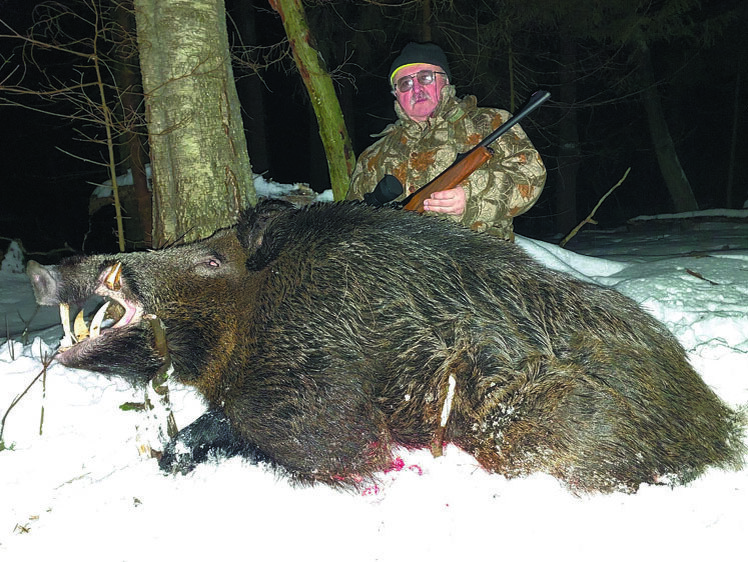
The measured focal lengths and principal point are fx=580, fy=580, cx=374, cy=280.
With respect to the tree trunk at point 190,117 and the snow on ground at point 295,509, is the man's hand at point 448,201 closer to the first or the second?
the tree trunk at point 190,117

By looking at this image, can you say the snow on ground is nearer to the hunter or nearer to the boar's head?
the boar's head

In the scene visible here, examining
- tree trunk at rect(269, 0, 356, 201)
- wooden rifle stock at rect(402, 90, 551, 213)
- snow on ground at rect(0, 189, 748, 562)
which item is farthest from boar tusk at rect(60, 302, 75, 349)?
tree trunk at rect(269, 0, 356, 201)

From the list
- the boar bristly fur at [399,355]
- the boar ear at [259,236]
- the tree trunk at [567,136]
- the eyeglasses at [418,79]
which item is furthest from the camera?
the tree trunk at [567,136]

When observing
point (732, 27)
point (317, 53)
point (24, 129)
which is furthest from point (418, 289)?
point (732, 27)

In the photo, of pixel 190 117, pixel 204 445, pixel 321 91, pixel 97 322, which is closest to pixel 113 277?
pixel 97 322

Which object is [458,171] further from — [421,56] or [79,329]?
[79,329]

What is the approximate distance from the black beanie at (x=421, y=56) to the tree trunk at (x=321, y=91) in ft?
4.97

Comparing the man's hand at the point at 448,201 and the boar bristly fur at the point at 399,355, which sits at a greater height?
the man's hand at the point at 448,201

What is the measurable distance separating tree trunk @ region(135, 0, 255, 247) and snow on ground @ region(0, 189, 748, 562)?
1.32 m

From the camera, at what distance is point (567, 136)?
12461 mm

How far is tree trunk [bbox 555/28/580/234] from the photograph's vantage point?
11.6 meters

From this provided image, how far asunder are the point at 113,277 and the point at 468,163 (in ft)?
6.82

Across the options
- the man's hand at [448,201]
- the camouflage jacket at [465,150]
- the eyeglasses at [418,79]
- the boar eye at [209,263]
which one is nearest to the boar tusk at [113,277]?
the boar eye at [209,263]

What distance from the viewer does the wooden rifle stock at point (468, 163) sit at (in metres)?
3.39
